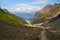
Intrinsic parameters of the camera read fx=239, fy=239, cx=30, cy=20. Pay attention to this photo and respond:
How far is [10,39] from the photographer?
52.1m

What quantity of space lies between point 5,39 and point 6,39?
0.62 metres

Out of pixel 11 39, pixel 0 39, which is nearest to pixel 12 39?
pixel 11 39

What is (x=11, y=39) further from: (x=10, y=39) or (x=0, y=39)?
(x=0, y=39)

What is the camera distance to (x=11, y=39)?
2055 inches

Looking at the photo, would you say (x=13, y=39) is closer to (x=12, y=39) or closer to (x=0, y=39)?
(x=12, y=39)

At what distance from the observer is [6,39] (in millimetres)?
51500

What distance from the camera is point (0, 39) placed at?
49344mm

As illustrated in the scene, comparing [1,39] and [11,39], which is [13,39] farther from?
[1,39]

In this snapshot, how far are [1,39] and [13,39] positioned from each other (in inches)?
144

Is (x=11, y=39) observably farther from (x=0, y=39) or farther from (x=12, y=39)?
(x=0, y=39)

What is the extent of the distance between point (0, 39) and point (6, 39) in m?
2.39

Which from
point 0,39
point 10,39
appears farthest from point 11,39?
point 0,39

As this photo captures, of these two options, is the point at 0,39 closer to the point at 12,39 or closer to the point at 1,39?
the point at 1,39

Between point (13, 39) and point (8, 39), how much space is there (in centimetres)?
123
